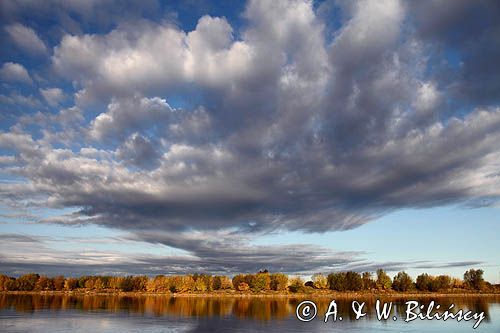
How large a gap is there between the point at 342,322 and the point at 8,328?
6255cm

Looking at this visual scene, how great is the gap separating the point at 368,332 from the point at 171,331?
32.9 meters

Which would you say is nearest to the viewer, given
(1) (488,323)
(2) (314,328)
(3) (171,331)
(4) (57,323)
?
(3) (171,331)

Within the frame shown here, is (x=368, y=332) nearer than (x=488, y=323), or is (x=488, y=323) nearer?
(x=368, y=332)

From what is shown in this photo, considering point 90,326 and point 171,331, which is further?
point 90,326

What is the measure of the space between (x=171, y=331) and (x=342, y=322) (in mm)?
37710

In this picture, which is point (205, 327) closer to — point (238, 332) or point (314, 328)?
point (238, 332)

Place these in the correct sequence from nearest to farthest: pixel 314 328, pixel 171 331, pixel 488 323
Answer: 1. pixel 171 331
2. pixel 314 328
3. pixel 488 323

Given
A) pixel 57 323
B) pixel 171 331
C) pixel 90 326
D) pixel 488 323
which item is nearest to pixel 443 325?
pixel 488 323

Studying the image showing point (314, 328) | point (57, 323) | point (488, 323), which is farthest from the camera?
point (488, 323)

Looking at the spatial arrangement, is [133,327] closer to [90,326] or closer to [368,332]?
[90,326]

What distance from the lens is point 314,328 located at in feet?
237

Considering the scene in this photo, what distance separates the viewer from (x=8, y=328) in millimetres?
67500

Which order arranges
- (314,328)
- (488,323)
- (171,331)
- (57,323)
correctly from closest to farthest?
(171,331) → (314,328) → (57,323) → (488,323)

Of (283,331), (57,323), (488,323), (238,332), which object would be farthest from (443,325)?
(57,323)
